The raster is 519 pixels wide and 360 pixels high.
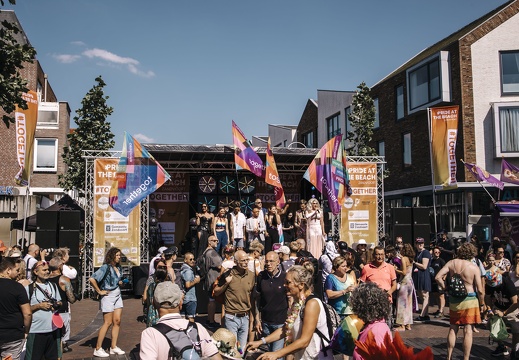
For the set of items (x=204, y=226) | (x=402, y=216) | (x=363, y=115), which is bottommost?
(x=204, y=226)

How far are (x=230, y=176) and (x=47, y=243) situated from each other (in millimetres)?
9708

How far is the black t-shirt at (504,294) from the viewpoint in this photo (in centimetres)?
824

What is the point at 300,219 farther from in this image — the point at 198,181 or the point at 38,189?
the point at 38,189

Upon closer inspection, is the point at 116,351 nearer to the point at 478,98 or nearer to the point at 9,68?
the point at 9,68

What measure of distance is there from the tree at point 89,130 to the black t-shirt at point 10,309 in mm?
18873

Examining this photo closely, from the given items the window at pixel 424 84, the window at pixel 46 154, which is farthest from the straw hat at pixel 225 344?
the window at pixel 46 154

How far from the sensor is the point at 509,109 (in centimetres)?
2453

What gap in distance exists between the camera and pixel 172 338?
3.72 meters

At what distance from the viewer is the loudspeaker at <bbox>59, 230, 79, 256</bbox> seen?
1445 centimetres

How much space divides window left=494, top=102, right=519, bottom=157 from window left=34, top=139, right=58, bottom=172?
24103 millimetres

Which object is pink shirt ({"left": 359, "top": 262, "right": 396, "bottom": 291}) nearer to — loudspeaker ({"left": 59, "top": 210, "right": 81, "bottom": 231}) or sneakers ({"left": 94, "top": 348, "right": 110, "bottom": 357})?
sneakers ({"left": 94, "top": 348, "right": 110, "bottom": 357})

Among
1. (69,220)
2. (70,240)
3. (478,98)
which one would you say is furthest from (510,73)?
(70,240)

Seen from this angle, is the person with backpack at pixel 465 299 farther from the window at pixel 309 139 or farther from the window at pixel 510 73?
the window at pixel 309 139

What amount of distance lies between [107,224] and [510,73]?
781 inches
